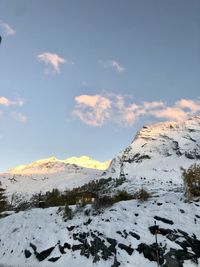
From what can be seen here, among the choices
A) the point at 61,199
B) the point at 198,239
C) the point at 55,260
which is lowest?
the point at 55,260

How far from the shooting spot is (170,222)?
41.0 m

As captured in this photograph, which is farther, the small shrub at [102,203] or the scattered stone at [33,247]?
the small shrub at [102,203]

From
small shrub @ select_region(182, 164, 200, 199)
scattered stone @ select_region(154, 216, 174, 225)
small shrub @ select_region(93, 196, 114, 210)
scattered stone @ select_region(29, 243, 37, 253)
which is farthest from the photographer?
small shrub @ select_region(93, 196, 114, 210)

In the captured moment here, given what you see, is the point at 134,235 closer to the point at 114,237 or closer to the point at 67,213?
the point at 114,237

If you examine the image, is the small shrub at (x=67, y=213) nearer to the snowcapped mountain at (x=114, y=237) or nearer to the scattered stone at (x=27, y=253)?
the snowcapped mountain at (x=114, y=237)

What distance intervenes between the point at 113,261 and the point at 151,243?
415 cm

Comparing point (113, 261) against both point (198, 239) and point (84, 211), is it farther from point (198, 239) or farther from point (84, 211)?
point (84, 211)

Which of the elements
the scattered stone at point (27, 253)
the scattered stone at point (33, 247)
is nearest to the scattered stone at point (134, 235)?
the scattered stone at point (33, 247)

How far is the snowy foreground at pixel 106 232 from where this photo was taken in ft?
125


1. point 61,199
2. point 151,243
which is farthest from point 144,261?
point 61,199

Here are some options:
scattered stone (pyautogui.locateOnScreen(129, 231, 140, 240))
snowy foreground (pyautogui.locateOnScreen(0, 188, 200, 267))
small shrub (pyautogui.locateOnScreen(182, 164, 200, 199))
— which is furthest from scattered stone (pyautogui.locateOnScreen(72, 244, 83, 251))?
small shrub (pyautogui.locateOnScreen(182, 164, 200, 199))

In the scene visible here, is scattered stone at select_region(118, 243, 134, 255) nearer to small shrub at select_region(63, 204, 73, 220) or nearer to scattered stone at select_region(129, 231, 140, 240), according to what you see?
scattered stone at select_region(129, 231, 140, 240)

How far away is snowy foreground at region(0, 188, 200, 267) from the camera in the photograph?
38.0 metres

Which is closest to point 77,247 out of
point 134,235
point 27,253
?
point 134,235
